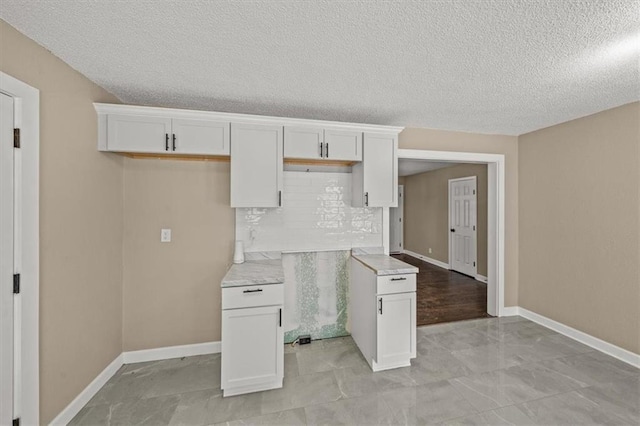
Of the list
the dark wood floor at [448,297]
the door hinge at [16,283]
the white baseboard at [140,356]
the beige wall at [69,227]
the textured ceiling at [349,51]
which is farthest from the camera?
the dark wood floor at [448,297]

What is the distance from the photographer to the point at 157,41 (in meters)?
1.53

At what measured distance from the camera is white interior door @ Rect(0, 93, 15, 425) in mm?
1379

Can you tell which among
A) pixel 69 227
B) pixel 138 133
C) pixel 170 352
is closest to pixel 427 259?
pixel 170 352

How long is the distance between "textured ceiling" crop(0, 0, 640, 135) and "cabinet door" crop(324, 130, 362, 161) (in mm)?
257

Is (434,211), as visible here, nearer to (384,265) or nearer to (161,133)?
(384,265)

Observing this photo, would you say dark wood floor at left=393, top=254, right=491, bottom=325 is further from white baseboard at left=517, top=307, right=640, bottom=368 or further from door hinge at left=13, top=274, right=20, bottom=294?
door hinge at left=13, top=274, right=20, bottom=294

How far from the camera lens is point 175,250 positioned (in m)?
2.63

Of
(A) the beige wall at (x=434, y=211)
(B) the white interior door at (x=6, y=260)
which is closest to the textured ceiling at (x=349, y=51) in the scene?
(B) the white interior door at (x=6, y=260)

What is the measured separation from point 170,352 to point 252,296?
51.1 inches

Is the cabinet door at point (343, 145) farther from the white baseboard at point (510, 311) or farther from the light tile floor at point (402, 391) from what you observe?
the white baseboard at point (510, 311)

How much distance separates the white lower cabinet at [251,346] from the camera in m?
2.04

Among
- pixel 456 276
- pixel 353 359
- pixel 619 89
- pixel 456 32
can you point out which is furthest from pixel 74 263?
pixel 456 276

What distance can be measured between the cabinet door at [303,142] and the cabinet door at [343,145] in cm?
7

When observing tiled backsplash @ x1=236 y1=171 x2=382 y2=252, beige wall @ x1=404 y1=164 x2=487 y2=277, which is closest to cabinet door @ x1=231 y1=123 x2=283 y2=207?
tiled backsplash @ x1=236 y1=171 x2=382 y2=252
